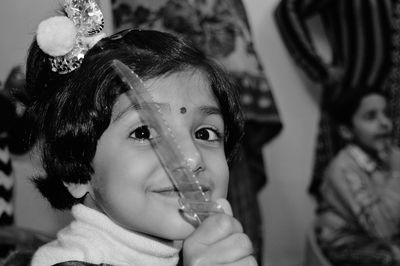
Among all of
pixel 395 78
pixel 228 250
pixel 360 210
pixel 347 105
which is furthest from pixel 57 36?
pixel 395 78

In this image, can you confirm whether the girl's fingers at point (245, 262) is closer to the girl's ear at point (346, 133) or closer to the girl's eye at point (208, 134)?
the girl's eye at point (208, 134)

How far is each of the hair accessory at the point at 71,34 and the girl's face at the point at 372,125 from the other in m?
1.64

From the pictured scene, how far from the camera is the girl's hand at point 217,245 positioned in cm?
70

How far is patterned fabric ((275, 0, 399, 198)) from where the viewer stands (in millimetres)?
2406

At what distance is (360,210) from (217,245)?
5.07ft

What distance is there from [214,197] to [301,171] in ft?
6.18

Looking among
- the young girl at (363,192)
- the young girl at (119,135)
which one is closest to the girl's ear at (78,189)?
the young girl at (119,135)

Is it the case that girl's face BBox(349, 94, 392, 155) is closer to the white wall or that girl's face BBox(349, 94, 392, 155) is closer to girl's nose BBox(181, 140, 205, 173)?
the white wall

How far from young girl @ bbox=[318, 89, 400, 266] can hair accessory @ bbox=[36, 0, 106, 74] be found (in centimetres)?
143

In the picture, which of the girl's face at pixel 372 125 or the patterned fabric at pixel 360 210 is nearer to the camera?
the patterned fabric at pixel 360 210

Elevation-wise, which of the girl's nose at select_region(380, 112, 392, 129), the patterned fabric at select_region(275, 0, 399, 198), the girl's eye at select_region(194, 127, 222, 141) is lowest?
the girl's nose at select_region(380, 112, 392, 129)

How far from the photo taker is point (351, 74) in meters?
2.45

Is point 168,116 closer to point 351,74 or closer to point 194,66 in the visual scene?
point 194,66

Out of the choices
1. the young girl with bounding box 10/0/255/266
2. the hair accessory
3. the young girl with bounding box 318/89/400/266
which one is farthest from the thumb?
the young girl with bounding box 318/89/400/266
